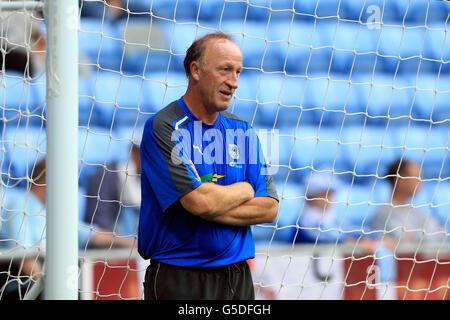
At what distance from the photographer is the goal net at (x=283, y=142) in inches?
107

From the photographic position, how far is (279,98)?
357 cm

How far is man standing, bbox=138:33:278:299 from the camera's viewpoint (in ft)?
5.74

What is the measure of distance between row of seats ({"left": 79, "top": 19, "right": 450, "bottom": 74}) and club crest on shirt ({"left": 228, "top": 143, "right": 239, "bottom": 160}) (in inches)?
→ 67.8

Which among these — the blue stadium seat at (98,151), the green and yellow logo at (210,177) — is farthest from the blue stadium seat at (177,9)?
the green and yellow logo at (210,177)

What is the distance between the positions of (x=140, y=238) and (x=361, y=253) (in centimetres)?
136

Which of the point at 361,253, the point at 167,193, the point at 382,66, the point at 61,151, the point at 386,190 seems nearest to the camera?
the point at 61,151

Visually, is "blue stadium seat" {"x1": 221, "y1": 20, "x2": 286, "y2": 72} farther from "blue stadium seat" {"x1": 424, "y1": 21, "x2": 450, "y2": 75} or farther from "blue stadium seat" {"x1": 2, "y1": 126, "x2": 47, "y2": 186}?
"blue stadium seat" {"x1": 2, "y1": 126, "x2": 47, "y2": 186}

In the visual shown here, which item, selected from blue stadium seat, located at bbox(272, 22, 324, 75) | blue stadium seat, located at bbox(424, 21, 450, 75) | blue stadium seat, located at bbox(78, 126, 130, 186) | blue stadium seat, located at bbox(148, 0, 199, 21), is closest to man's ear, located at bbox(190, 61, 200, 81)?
blue stadium seat, located at bbox(78, 126, 130, 186)

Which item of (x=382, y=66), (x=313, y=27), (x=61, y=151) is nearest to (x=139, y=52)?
(x=313, y=27)

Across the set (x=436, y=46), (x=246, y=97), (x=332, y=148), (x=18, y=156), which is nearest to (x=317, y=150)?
(x=332, y=148)

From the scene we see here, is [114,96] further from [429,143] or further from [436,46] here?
[436,46]

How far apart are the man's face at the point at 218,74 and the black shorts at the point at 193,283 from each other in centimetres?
46

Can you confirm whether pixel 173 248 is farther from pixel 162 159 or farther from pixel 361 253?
pixel 361 253
